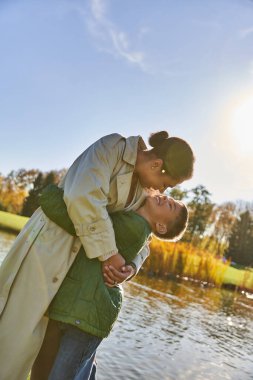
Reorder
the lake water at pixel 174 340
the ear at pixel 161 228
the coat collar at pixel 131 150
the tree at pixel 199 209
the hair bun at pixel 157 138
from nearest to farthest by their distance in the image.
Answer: the coat collar at pixel 131 150
the hair bun at pixel 157 138
the ear at pixel 161 228
the lake water at pixel 174 340
the tree at pixel 199 209

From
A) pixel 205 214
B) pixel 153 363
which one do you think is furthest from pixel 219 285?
pixel 205 214

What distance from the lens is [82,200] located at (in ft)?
5.69

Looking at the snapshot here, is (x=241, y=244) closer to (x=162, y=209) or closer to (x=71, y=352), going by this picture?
(x=162, y=209)

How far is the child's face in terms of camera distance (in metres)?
2.19

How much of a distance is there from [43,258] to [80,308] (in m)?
0.29

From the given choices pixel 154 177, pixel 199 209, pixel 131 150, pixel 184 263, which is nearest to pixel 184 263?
pixel 184 263

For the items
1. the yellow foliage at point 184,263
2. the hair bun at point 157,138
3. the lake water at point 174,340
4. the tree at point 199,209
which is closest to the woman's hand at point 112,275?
the hair bun at point 157,138

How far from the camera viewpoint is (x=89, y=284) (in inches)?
69.7

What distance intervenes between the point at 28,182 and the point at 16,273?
50916mm

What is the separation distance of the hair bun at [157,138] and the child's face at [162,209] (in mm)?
317

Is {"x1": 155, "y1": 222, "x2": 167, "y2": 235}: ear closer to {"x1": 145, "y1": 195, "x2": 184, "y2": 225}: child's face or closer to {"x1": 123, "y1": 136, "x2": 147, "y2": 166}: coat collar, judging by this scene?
{"x1": 145, "y1": 195, "x2": 184, "y2": 225}: child's face

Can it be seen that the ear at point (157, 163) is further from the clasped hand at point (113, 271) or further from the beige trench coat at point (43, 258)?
the clasped hand at point (113, 271)

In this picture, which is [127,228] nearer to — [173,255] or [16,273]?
[16,273]

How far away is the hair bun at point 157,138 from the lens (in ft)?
6.97
